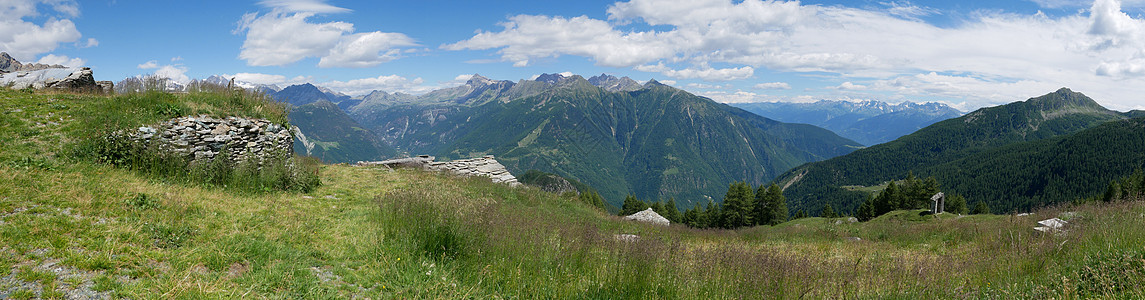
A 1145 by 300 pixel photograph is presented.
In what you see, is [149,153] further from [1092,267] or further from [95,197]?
Answer: [1092,267]

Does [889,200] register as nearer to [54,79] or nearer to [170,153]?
[170,153]

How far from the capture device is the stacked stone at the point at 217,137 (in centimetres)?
1046

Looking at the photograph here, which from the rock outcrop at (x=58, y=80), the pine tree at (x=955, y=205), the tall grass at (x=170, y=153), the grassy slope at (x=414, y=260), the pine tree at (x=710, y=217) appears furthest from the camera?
the pine tree at (x=710, y=217)

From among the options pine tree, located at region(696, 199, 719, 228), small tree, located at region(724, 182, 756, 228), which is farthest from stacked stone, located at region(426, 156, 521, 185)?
pine tree, located at region(696, 199, 719, 228)

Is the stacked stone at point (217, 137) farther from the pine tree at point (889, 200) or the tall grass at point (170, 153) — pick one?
→ the pine tree at point (889, 200)

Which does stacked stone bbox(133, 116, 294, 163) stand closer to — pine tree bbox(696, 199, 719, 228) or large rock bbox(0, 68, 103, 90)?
large rock bbox(0, 68, 103, 90)

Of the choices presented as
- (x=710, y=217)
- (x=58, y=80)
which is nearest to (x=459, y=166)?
(x=58, y=80)

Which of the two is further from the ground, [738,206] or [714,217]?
[738,206]

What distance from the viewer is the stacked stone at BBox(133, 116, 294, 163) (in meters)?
10.5

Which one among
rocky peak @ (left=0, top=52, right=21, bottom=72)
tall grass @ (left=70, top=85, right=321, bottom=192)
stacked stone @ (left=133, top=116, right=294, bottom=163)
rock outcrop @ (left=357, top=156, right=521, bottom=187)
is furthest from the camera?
rocky peak @ (left=0, top=52, right=21, bottom=72)

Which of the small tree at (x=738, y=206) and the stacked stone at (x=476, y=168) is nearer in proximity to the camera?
the stacked stone at (x=476, y=168)

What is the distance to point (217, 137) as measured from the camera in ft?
36.7

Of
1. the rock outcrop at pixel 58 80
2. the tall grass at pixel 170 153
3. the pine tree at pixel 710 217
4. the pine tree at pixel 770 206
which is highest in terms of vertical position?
the rock outcrop at pixel 58 80

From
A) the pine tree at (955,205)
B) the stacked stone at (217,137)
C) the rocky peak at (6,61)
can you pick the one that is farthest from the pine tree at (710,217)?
the rocky peak at (6,61)
